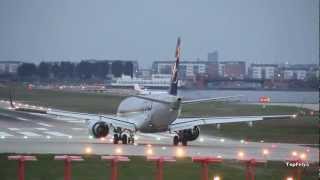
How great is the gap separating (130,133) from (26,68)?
5402 cm

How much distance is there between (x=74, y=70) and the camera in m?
123

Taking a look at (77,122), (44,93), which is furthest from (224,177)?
(44,93)

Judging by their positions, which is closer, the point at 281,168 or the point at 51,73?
the point at 281,168

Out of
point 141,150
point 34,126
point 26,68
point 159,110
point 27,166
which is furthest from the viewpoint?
point 26,68

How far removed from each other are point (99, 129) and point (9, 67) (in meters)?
46.7

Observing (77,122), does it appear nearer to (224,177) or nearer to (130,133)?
(130,133)

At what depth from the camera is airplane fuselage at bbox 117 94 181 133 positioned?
191 feet

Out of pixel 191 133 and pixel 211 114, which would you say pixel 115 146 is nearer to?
pixel 191 133

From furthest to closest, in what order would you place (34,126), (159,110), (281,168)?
1. (34,126)
2. (159,110)
3. (281,168)

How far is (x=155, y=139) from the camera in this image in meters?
66.1

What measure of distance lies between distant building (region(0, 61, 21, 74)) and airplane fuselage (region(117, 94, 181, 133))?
37.8 metres

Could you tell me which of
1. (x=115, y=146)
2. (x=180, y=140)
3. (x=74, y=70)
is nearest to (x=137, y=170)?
(x=115, y=146)

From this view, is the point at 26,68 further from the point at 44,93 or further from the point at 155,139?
the point at 155,139

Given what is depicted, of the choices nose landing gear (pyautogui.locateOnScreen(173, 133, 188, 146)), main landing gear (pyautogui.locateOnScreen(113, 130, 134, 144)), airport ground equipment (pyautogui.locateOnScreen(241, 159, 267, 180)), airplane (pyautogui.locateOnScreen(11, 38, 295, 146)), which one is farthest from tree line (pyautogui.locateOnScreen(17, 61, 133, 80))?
airport ground equipment (pyautogui.locateOnScreen(241, 159, 267, 180))
